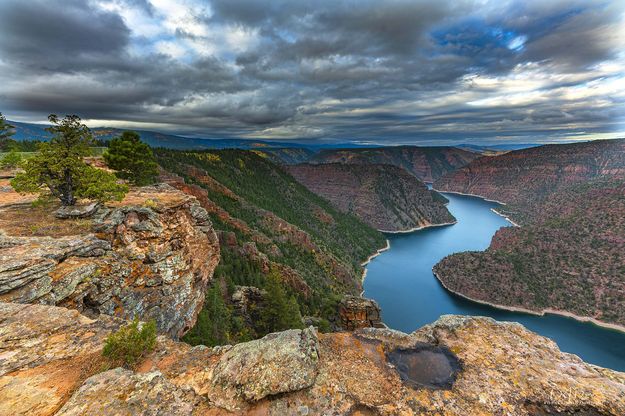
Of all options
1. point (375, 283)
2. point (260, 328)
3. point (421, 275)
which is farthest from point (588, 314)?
point (260, 328)

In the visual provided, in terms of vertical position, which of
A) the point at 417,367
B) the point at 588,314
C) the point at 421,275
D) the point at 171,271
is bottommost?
the point at 421,275

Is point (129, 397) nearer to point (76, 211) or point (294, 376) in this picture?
point (294, 376)

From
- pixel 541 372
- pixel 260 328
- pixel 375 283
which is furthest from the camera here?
pixel 375 283

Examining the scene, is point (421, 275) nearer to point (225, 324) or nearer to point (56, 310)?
point (225, 324)

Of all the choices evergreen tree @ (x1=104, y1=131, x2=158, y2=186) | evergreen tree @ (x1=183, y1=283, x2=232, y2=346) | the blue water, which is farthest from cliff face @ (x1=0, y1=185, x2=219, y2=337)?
the blue water

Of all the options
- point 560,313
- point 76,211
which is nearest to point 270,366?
point 76,211
